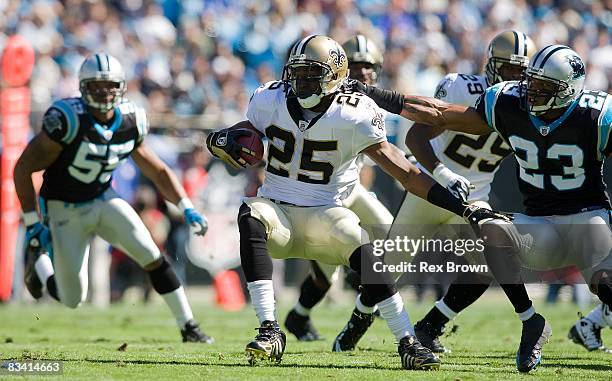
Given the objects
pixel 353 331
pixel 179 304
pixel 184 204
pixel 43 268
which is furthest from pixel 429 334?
pixel 43 268

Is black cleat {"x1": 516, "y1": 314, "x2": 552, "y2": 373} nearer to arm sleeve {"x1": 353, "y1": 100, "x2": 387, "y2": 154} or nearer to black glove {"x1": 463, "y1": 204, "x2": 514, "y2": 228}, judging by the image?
black glove {"x1": 463, "y1": 204, "x2": 514, "y2": 228}

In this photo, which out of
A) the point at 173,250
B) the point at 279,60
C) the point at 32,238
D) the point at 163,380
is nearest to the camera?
the point at 163,380

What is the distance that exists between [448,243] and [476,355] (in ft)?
3.17

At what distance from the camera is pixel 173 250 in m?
11.9

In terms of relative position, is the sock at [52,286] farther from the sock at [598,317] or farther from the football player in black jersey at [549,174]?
the sock at [598,317]

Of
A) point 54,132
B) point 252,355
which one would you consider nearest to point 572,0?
point 54,132

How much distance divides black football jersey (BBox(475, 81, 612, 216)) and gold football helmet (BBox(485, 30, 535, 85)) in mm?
800

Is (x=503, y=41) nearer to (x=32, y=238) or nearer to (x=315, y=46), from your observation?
(x=315, y=46)

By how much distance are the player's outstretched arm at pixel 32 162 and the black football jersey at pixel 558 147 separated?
2917 mm

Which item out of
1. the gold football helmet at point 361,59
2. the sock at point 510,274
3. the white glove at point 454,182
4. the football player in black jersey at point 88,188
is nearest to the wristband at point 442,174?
the white glove at point 454,182

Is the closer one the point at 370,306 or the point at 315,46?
the point at 315,46

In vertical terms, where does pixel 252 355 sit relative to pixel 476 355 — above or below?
above

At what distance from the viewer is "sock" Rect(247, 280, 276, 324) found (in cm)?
553

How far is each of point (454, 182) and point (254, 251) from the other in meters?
1.13
